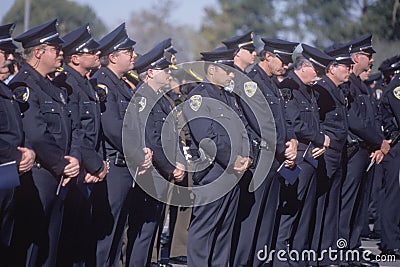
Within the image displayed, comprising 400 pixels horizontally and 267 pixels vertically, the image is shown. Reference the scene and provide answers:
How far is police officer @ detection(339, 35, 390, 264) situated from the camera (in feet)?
29.2

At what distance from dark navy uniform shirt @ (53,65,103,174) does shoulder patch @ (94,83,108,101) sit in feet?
0.70

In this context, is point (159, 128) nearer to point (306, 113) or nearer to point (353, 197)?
point (306, 113)

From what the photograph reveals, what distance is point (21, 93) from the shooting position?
5.96m

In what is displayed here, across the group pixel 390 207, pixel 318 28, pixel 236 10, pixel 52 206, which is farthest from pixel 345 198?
pixel 236 10

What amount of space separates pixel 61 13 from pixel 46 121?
38418 mm

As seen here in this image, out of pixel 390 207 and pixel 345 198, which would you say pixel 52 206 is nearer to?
pixel 345 198

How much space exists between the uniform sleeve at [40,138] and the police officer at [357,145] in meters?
3.88

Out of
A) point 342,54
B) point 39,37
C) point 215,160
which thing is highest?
point 342,54

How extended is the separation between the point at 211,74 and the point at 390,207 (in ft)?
10.9

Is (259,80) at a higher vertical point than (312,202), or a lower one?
higher

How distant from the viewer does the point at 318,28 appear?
35000 mm

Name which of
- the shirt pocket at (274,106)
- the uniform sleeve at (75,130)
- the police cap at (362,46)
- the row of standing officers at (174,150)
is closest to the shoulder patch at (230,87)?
the row of standing officers at (174,150)

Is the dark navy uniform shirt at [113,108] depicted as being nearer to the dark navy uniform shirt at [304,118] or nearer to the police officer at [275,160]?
the police officer at [275,160]


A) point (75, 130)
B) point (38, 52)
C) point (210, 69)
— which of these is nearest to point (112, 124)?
point (75, 130)
